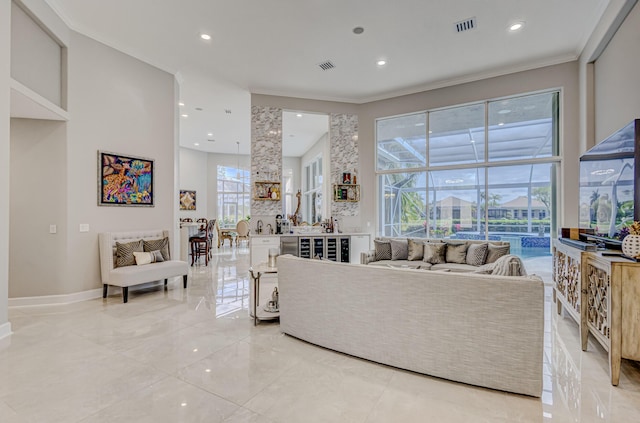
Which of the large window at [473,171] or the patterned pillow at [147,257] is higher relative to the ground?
the large window at [473,171]

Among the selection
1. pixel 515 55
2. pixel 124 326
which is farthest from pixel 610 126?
pixel 124 326

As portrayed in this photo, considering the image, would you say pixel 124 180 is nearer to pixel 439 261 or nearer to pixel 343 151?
pixel 343 151

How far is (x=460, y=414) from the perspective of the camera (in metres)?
1.85

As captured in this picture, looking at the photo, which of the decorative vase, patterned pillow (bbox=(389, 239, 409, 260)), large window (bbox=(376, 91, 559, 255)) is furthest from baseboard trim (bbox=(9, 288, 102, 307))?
the decorative vase

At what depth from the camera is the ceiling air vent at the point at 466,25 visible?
4.05 metres

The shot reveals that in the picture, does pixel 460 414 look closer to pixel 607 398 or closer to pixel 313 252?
pixel 607 398

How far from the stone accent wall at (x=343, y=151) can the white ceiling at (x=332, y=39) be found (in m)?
0.72

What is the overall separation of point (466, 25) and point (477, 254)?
3340 mm

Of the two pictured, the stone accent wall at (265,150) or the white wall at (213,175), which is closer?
the stone accent wall at (265,150)

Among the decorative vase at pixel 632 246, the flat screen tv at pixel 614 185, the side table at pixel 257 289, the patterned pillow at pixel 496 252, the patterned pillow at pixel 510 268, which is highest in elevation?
the flat screen tv at pixel 614 185

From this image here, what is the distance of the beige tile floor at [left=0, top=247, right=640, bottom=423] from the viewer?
6.12 feet

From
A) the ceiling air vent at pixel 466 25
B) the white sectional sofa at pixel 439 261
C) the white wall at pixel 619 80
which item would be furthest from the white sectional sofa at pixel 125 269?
the white wall at pixel 619 80

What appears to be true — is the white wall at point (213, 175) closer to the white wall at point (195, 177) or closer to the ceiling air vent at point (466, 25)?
the white wall at point (195, 177)

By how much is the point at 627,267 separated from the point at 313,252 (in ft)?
15.6
